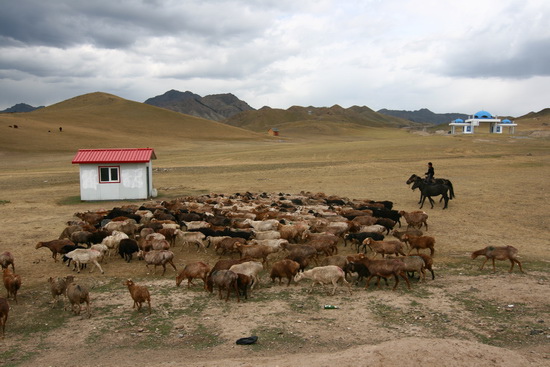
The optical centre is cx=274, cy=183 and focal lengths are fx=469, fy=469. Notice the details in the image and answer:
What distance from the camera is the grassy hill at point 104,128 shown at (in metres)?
72.4

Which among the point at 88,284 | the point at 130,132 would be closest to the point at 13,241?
the point at 88,284

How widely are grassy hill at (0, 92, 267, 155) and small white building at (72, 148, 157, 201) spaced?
4570 centimetres

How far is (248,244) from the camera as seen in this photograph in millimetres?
13516

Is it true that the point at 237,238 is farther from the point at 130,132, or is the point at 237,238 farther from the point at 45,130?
the point at 130,132

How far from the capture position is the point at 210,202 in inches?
875

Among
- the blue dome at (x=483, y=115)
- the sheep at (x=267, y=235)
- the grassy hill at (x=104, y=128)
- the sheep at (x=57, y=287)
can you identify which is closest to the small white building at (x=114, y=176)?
the sheep at (x=267, y=235)

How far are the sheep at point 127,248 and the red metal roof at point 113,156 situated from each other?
42.5 feet

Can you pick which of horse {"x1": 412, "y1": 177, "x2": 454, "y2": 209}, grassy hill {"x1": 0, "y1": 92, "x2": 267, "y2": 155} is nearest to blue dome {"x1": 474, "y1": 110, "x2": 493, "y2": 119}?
grassy hill {"x1": 0, "y1": 92, "x2": 267, "y2": 155}

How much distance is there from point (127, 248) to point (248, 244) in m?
3.53

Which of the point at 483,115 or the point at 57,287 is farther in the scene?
the point at 483,115

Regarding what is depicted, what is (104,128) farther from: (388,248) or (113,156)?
(388,248)

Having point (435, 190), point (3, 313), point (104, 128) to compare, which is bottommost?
point (3, 313)

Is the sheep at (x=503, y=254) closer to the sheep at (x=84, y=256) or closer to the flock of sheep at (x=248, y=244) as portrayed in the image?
the flock of sheep at (x=248, y=244)

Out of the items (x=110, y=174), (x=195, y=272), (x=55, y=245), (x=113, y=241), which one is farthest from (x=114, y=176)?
(x=195, y=272)
